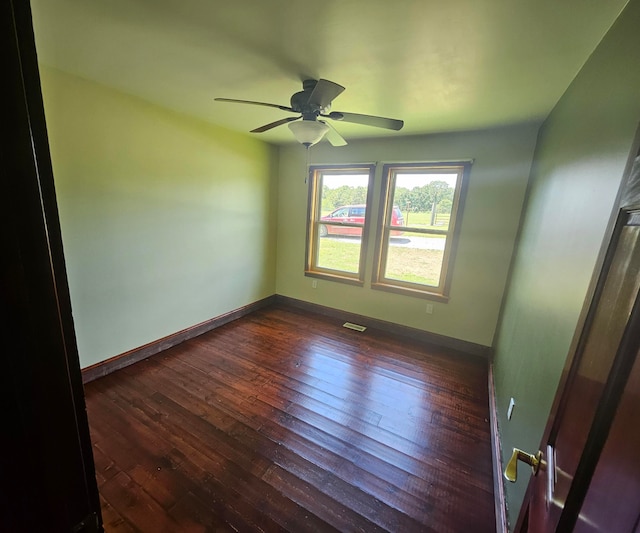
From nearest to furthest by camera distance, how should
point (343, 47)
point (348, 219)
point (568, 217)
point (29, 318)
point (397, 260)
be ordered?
1. point (29, 318)
2. point (568, 217)
3. point (343, 47)
4. point (397, 260)
5. point (348, 219)

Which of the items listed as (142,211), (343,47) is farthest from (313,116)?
(142,211)

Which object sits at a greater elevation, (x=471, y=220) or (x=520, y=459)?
(x=471, y=220)

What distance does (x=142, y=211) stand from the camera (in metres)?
2.60

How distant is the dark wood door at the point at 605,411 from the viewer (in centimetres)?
44

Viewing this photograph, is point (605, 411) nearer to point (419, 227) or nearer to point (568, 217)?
point (568, 217)

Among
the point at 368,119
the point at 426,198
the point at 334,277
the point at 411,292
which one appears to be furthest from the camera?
the point at 334,277

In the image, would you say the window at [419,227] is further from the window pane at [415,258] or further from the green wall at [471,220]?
the green wall at [471,220]

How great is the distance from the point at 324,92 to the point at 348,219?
2.27 m

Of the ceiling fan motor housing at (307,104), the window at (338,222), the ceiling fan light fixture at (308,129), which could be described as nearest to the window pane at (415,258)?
the window at (338,222)

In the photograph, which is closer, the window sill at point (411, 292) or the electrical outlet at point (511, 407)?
the electrical outlet at point (511, 407)

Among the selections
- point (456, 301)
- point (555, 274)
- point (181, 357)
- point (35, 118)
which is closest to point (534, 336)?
point (555, 274)

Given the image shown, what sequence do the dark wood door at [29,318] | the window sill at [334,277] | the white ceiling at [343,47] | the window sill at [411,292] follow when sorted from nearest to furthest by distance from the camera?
the dark wood door at [29,318] → the white ceiling at [343,47] → the window sill at [411,292] → the window sill at [334,277]

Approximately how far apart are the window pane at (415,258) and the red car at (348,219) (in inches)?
7.0

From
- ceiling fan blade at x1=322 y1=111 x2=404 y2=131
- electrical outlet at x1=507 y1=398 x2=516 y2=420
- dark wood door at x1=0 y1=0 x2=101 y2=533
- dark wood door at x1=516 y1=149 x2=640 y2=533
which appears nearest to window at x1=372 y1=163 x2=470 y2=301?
ceiling fan blade at x1=322 y1=111 x2=404 y2=131
